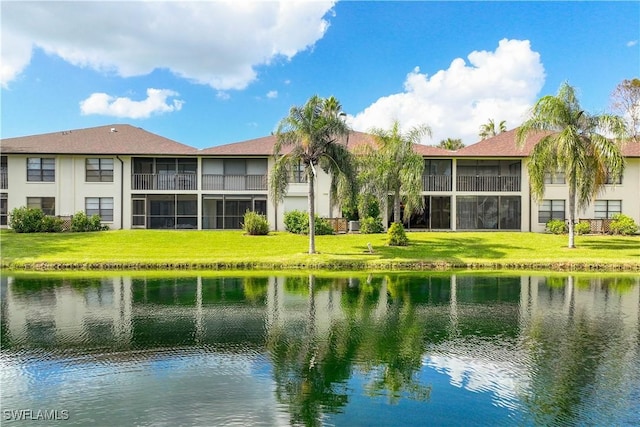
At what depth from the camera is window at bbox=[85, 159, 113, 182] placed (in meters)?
34.6

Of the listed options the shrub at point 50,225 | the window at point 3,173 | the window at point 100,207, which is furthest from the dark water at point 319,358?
the window at point 3,173

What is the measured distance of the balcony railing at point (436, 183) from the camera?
35344 millimetres

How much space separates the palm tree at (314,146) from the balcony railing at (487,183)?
14018mm

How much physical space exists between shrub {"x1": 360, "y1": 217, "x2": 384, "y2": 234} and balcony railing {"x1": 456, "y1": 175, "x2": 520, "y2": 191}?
24.7ft

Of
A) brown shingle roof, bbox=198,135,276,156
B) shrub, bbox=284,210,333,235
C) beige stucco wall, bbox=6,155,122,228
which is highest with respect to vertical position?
brown shingle roof, bbox=198,135,276,156

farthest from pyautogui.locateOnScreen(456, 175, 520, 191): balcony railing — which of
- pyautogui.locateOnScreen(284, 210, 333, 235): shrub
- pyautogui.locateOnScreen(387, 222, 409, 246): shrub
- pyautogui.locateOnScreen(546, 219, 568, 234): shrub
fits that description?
pyautogui.locateOnScreen(284, 210, 333, 235): shrub

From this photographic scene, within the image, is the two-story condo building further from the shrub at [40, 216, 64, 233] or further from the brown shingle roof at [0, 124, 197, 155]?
the shrub at [40, 216, 64, 233]

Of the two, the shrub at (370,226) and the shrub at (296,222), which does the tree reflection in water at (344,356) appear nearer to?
the shrub at (296,222)

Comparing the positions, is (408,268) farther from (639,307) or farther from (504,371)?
(504,371)

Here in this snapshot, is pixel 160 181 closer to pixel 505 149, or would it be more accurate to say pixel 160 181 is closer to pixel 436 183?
pixel 436 183

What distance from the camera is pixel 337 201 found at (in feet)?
80.2

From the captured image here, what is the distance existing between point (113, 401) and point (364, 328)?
18.8 feet

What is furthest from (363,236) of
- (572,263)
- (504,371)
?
(504,371)

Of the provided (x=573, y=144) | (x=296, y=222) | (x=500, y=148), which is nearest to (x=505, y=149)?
(x=500, y=148)
